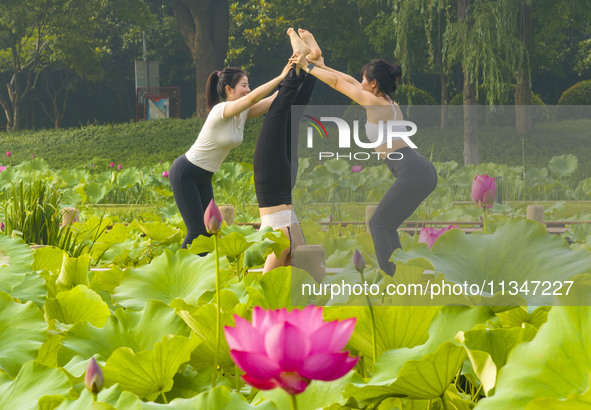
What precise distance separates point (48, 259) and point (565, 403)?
1.77m

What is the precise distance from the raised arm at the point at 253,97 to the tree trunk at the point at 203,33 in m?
13.5

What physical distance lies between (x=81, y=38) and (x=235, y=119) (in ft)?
49.6

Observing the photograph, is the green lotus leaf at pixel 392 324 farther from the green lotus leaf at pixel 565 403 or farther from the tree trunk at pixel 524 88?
the tree trunk at pixel 524 88

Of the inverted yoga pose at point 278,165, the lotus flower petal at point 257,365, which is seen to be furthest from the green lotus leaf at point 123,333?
the inverted yoga pose at point 278,165

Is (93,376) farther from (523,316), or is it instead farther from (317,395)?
(523,316)

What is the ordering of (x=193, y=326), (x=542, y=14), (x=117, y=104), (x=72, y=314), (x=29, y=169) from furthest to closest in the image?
(x=117, y=104) < (x=542, y=14) < (x=29, y=169) < (x=72, y=314) < (x=193, y=326)

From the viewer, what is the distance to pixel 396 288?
4.04ft

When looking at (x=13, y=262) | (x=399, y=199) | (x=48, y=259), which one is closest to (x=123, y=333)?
(x=13, y=262)

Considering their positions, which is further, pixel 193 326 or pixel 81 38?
pixel 81 38

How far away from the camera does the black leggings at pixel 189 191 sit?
3.36m

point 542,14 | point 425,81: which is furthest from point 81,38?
point 542,14

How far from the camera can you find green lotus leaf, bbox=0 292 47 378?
1117 mm

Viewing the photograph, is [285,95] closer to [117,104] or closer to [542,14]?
[542,14]

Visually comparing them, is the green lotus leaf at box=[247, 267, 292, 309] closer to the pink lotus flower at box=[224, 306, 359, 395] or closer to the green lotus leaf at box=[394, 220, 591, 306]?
the green lotus leaf at box=[394, 220, 591, 306]
